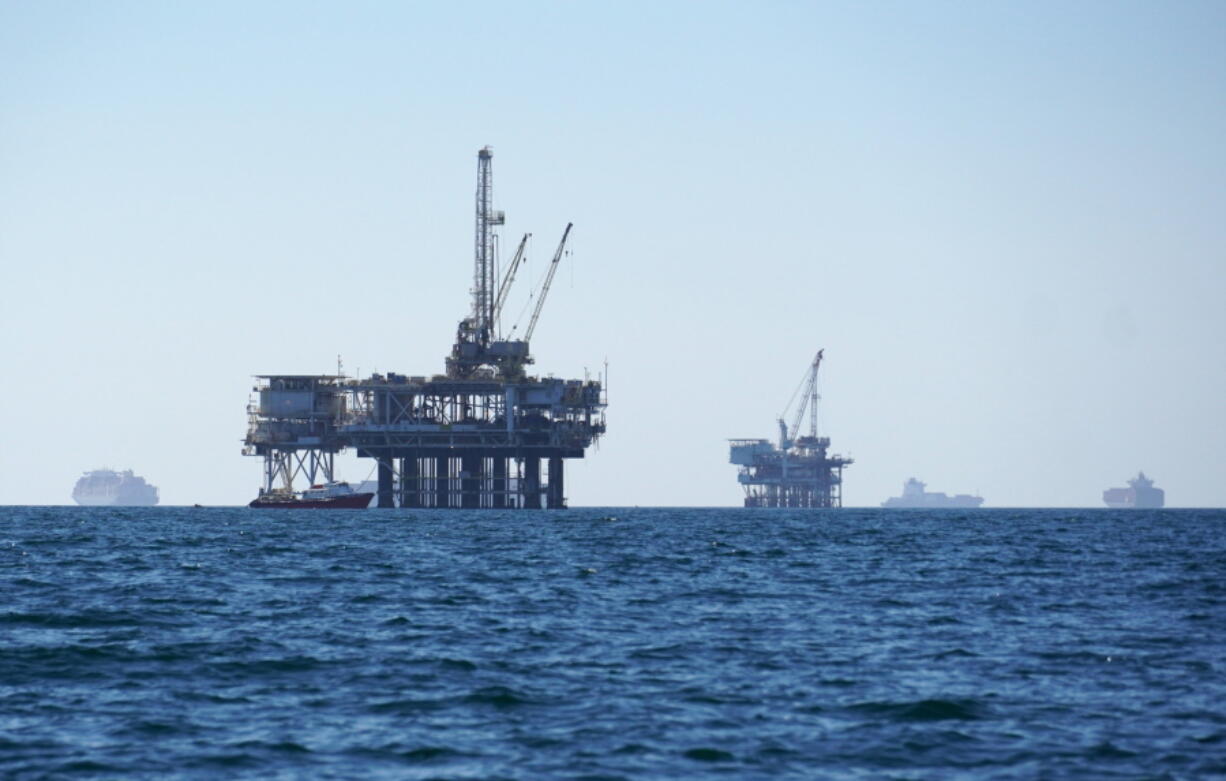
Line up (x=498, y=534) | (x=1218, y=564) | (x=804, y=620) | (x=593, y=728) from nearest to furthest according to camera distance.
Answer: (x=593, y=728)
(x=804, y=620)
(x=1218, y=564)
(x=498, y=534)

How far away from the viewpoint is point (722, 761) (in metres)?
26.5

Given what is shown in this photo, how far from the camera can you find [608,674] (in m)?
35.3

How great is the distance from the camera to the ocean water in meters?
26.8

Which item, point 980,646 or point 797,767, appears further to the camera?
point 980,646

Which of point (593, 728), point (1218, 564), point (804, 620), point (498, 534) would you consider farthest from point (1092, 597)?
point (498, 534)

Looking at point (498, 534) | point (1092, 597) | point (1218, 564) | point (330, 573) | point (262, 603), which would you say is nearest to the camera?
point (262, 603)

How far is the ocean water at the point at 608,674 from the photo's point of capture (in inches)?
1055

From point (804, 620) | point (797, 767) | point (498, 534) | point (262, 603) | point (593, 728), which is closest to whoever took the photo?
point (797, 767)

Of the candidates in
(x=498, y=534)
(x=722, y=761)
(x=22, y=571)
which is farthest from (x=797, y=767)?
(x=498, y=534)

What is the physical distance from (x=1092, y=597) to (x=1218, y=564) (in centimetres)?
2481

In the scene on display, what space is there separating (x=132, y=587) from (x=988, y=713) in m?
35.6

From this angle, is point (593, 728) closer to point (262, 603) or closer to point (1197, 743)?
point (1197, 743)

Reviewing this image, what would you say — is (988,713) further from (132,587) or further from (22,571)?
(22,571)

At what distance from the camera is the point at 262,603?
51.2m
